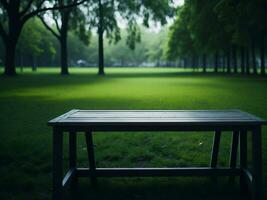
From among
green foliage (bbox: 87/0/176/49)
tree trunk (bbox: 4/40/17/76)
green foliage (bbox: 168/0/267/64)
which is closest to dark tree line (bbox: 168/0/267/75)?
green foliage (bbox: 168/0/267/64)

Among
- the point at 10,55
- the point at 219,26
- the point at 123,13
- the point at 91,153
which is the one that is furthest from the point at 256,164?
the point at 219,26

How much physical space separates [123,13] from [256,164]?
126ft

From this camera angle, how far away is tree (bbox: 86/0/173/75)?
38.8 meters

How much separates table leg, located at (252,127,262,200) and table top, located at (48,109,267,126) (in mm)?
158

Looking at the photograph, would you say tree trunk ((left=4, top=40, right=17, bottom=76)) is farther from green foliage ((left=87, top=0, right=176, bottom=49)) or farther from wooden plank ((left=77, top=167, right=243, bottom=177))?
wooden plank ((left=77, top=167, right=243, bottom=177))

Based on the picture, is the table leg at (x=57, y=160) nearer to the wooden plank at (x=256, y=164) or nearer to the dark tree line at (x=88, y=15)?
the wooden plank at (x=256, y=164)

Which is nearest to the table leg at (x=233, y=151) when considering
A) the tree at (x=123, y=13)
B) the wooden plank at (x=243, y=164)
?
the wooden plank at (x=243, y=164)

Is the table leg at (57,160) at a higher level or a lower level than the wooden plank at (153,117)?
lower

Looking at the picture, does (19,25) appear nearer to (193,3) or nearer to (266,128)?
(193,3)

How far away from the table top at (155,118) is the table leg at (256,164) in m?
0.16

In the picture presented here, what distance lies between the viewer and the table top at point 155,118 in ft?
11.5

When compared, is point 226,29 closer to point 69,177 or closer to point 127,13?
point 127,13

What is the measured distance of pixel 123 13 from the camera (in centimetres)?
4094

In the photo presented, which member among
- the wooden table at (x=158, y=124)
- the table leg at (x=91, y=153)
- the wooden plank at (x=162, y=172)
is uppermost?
the wooden table at (x=158, y=124)
